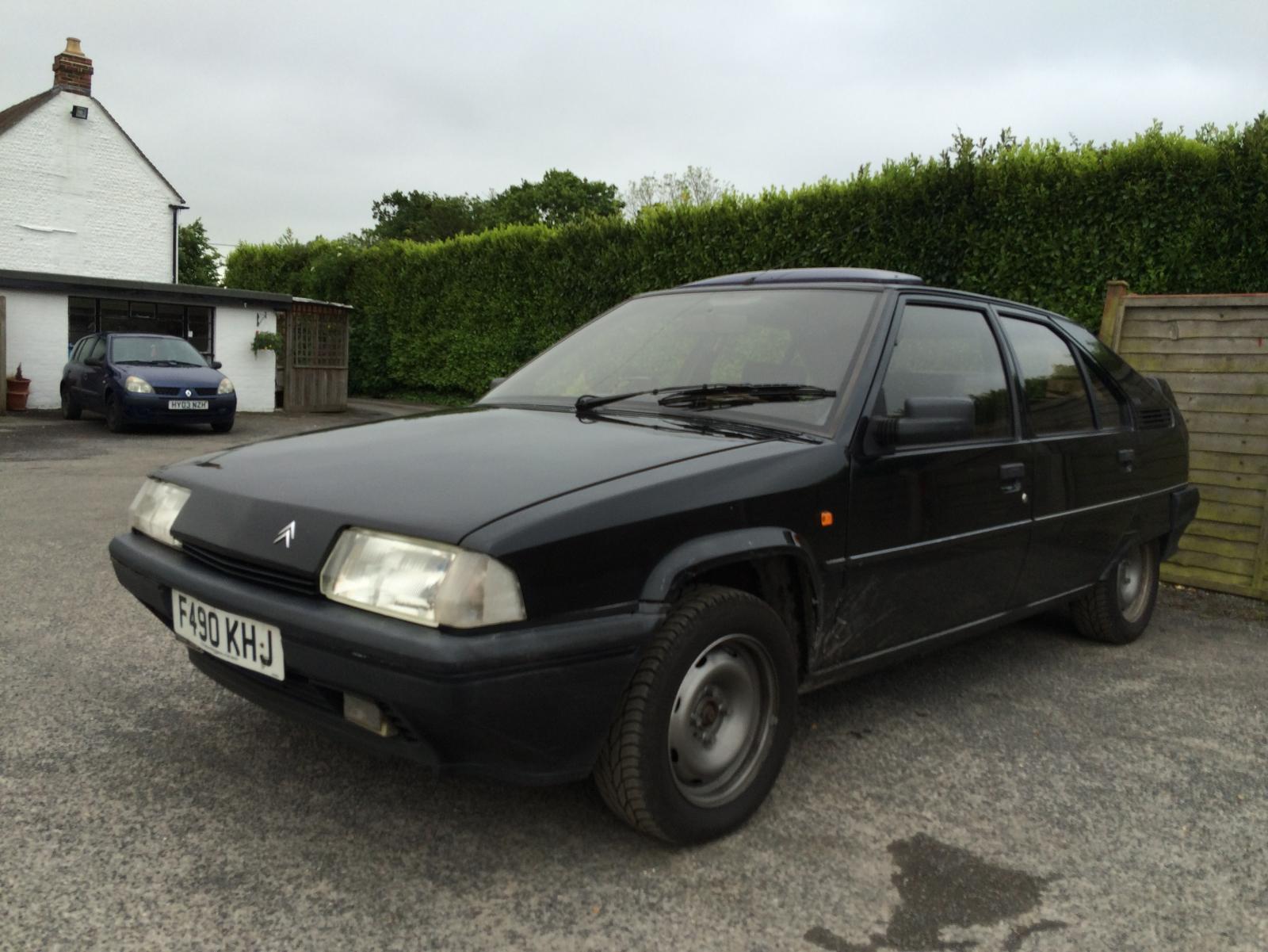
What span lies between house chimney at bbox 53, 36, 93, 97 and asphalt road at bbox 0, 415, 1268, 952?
83.7 feet

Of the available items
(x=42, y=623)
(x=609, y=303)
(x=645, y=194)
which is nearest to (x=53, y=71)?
(x=609, y=303)

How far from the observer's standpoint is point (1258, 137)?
7.32 m

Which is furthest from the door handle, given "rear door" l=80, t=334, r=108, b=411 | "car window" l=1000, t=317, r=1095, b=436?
"rear door" l=80, t=334, r=108, b=411

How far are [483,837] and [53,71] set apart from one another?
1117 inches

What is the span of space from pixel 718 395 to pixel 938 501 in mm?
795

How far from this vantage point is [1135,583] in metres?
4.77

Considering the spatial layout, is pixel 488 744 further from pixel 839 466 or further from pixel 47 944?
pixel 839 466

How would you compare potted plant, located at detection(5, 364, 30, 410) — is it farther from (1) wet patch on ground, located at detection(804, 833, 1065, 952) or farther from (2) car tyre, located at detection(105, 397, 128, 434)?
(1) wet patch on ground, located at detection(804, 833, 1065, 952)

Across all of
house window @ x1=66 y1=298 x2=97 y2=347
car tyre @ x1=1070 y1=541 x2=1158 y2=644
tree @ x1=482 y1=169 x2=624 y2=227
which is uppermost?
tree @ x1=482 y1=169 x2=624 y2=227

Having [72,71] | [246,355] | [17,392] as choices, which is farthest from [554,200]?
[17,392]

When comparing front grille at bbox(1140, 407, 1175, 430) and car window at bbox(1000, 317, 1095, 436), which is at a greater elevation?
car window at bbox(1000, 317, 1095, 436)

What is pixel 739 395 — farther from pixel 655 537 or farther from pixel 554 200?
pixel 554 200

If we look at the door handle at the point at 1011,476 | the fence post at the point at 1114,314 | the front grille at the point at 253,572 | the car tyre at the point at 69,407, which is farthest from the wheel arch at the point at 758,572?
the car tyre at the point at 69,407

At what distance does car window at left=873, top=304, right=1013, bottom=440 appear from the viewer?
3221 millimetres
